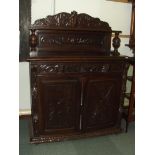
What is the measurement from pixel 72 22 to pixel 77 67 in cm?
63

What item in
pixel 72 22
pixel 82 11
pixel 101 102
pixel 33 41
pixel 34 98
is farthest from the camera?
pixel 82 11

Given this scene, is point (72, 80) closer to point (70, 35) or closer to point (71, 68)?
point (71, 68)

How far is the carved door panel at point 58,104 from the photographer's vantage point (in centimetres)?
221

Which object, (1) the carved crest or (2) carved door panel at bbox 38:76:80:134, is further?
(1) the carved crest

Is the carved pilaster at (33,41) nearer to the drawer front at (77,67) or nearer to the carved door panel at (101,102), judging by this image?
the drawer front at (77,67)

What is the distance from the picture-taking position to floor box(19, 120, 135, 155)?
224 centimetres

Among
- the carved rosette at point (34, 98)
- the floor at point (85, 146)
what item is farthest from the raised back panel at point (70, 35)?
the floor at point (85, 146)

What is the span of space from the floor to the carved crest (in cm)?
131

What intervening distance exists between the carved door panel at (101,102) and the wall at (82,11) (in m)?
0.85

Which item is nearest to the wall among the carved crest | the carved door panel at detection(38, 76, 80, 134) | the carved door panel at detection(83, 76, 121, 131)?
the carved crest

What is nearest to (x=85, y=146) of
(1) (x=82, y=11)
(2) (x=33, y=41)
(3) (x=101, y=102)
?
(3) (x=101, y=102)

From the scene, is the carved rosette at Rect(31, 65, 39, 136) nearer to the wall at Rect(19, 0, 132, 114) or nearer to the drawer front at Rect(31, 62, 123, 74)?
the drawer front at Rect(31, 62, 123, 74)

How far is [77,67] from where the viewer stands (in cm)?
226
